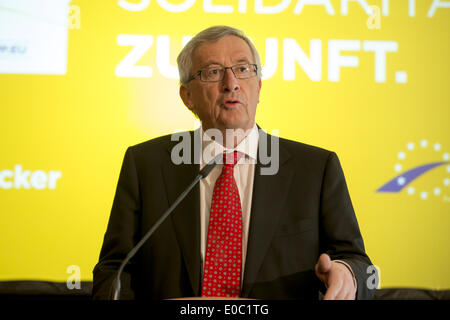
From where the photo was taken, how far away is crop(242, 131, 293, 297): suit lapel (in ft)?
5.08

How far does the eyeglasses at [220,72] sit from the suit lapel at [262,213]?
34 centimetres

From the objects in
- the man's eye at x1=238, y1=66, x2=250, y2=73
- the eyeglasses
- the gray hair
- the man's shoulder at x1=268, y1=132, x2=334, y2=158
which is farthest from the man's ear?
the man's shoulder at x1=268, y1=132, x2=334, y2=158

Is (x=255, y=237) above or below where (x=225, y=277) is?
above

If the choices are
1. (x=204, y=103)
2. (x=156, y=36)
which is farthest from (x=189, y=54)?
(x=156, y=36)

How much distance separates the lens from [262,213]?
162 centimetres

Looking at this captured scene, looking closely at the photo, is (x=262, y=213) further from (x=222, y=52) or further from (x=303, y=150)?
(x=222, y=52)

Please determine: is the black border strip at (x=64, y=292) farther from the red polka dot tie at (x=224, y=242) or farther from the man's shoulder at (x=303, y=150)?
the red polka dot tie at (x=224, y=242)

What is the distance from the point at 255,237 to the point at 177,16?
1238 millimetres

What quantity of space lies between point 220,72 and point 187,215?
0.56 meters

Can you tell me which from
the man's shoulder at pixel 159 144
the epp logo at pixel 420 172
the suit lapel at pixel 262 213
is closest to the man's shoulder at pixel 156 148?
the man's shoulder at pixel 159 144

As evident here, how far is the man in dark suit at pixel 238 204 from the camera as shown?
5.18ft
